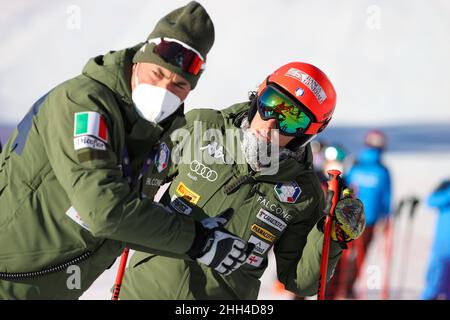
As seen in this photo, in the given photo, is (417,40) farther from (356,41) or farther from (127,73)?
(127,73)

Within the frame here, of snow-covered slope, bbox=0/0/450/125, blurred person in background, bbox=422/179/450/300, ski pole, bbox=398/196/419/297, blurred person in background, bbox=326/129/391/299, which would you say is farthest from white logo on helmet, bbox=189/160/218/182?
snow-covered slope, bbox=0/0/450/125

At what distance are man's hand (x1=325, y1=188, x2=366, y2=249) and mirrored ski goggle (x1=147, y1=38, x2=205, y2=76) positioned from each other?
1161mm

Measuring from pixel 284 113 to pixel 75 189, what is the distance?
4.60ft

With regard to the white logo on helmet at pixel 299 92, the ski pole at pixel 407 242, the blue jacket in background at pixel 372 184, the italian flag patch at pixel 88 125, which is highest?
the white logo on helmet at pixel 299 92

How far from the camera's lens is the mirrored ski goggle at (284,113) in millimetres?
3906

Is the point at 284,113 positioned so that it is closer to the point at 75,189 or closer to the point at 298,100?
the point at 298,100

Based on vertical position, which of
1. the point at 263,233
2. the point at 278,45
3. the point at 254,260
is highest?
the point at 278,45

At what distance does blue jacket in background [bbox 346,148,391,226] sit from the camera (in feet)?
25.2

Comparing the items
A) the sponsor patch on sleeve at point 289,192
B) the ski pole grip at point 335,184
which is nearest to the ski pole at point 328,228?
the ski pole grip at point 335,184

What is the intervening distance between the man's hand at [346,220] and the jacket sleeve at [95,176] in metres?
1.13

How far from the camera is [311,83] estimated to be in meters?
3.97

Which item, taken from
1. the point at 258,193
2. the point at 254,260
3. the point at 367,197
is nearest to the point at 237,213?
the point at 258,193

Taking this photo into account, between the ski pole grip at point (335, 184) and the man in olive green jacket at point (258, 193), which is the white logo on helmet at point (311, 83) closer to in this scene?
the man in olive green jacket at point (258, 193)

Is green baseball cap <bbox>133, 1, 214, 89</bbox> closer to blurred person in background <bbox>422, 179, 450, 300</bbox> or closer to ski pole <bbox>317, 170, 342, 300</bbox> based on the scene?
ski pole <bbox>317, 170, 342, 300</bbox>
